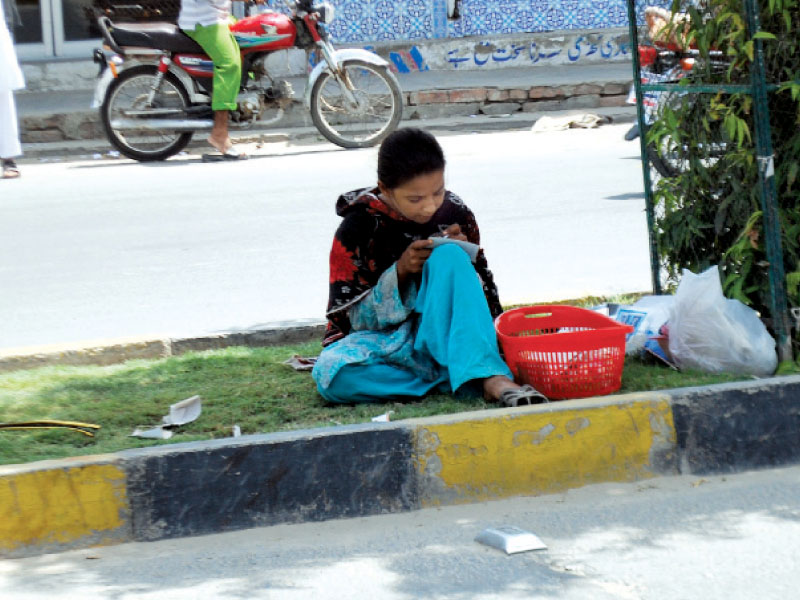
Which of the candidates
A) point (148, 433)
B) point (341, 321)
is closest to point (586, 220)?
point (341, 321)

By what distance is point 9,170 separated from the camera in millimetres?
10023

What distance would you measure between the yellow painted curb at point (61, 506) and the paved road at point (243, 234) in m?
2.02

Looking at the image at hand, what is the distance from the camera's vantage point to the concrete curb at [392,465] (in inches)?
124

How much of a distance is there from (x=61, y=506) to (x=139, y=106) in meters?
7.96

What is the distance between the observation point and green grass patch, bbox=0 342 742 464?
3568mm

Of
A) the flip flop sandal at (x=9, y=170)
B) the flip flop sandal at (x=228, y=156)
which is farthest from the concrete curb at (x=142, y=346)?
the flip flop sandal at (x=228, y=156)

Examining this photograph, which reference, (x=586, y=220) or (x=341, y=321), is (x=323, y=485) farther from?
(x=586, y=220)

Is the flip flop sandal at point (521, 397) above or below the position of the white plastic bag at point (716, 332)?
below

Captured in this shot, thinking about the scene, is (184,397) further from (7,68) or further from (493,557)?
(7,68)

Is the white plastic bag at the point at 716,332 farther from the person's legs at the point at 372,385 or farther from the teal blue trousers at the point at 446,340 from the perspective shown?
the person's legs at the point at 372,385

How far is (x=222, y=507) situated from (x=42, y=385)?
1225mm

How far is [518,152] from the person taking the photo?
34.2ft

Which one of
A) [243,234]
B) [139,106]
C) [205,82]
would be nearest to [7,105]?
[139,106]

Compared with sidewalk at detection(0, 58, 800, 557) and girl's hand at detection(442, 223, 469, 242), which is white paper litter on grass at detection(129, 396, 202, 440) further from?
girl's hand at detection(442, 223, 469, 242)
